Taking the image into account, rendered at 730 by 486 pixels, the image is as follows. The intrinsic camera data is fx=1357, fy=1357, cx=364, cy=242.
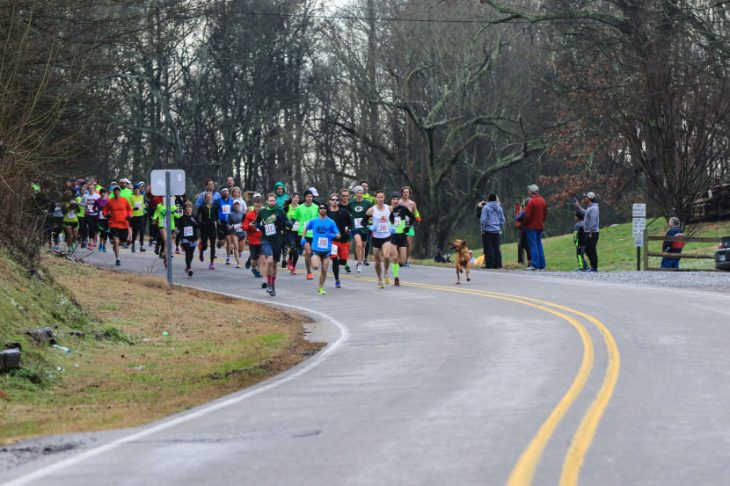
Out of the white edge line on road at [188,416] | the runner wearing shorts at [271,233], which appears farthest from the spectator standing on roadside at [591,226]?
the white edge line on road at [188,416]

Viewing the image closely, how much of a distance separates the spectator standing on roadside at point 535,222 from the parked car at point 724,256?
3989 mm

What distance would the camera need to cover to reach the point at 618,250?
43.7 meters

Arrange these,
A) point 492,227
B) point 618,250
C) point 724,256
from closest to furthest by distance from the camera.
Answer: point 724,256 → point 492,227 → point 618,250

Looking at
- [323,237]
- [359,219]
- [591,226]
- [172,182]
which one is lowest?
[323,237]

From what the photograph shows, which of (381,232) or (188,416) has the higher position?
(381,232)

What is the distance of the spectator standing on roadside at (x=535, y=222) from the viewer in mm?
31766

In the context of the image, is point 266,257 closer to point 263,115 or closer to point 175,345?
point 175,345

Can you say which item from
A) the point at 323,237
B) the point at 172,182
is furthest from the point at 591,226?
the point at 172,182

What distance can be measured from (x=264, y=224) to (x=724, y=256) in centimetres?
1084

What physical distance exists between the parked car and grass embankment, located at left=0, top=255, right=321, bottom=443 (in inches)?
449

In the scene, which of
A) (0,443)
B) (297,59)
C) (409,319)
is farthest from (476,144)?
(0,443)

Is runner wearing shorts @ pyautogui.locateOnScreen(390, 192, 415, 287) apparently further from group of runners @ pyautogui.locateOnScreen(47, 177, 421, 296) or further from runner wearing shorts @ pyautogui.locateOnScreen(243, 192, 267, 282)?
runner wearing shorts @ pyautogui.locateOnScreen(243, 192, 267, 282)

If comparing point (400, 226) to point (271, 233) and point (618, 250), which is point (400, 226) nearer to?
point (271, 233)

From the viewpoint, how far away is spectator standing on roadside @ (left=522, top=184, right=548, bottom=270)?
1251 inches
